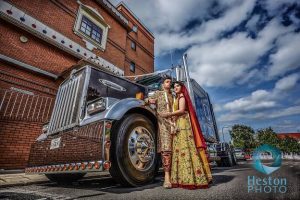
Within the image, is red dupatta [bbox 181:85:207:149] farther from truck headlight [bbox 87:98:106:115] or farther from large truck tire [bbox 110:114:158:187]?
truck headlight [bbox 87:98:106:115]

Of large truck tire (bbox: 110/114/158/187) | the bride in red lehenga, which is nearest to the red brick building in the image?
large truck tire (bbox: 110/114/158/187)

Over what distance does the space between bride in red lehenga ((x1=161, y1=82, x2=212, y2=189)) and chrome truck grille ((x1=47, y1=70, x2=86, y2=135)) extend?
1451 mm

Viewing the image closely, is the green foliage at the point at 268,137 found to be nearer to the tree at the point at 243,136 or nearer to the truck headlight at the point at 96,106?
the tree at the point at 243,136

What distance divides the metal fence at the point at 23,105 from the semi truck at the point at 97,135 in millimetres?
2935

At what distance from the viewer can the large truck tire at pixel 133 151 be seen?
2306 millimetres

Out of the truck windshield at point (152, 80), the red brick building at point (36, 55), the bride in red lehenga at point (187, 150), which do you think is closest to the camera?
the bride in red lehenga at point (187, 150)

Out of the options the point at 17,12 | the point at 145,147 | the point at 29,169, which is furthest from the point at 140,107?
the point at 17,12

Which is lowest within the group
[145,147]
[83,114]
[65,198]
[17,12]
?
[65,198]

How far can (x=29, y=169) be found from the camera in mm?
3250

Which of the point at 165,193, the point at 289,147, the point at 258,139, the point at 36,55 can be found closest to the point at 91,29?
the point at 36,55

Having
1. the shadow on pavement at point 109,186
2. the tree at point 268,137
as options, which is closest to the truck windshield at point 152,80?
the shadow on pavement at point 109,186

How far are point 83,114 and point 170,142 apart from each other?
4.69 ft

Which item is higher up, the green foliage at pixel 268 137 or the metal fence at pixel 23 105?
the green foliage at pixel 268 137

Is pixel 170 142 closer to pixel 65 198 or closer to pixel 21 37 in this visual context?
pixel 65 198
